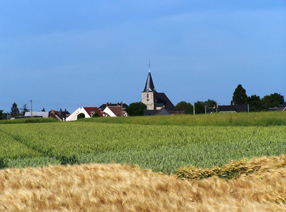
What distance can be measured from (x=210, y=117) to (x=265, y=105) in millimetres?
78204

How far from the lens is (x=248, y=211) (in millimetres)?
2365

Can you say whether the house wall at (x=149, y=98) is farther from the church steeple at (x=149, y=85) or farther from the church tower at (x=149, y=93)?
the church steeple at (x=149, y=85)

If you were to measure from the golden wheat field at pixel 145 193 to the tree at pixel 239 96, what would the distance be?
361 feet

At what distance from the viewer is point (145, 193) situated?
10.1ft

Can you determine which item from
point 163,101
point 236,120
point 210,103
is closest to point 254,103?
point 210,103

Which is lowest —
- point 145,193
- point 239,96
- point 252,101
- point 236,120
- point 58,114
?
point 145,193

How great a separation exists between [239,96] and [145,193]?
114 meters

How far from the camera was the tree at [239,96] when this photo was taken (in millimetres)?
111100

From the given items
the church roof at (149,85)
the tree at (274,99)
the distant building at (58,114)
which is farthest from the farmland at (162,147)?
the distant building at (58,114)

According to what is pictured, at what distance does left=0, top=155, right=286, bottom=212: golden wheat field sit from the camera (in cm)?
267

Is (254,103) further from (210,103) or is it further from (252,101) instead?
(210,103)

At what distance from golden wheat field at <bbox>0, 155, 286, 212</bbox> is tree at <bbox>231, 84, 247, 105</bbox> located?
110056 mm

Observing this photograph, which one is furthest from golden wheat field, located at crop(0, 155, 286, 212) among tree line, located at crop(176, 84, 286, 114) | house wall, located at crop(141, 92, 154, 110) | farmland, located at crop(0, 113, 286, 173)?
house wall, located at crop(141, 92, 154, 110)

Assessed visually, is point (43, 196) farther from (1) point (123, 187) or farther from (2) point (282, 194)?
(2) point (282, 194)
